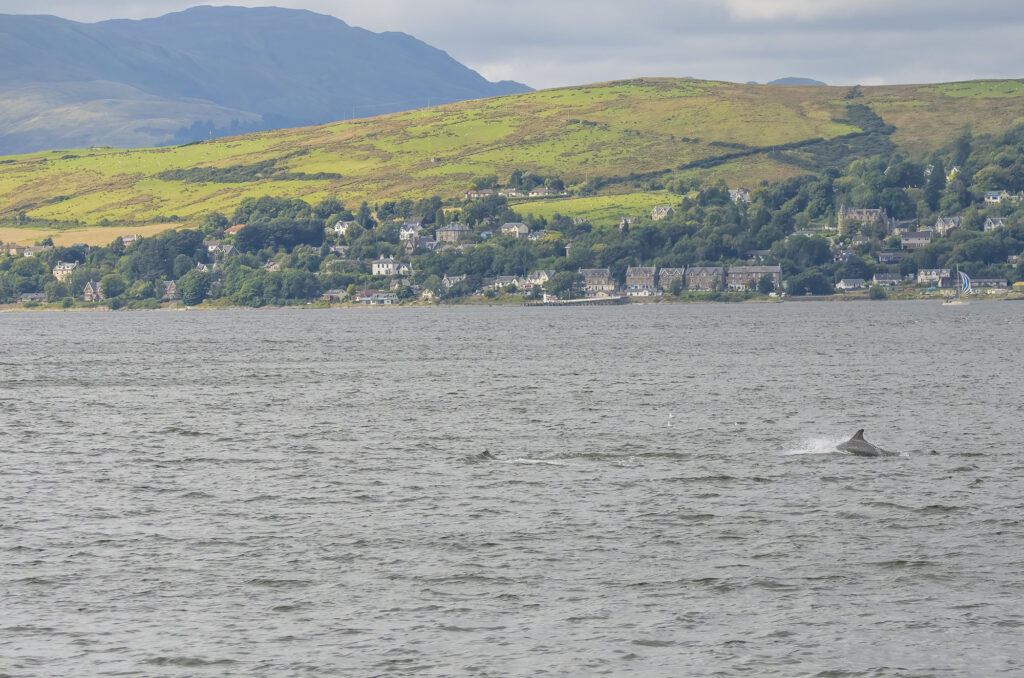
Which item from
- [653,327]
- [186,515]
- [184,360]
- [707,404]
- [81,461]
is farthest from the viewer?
[653,327]

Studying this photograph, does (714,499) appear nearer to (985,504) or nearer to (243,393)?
(985,504)

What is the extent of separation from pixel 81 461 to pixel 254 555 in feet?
77.6

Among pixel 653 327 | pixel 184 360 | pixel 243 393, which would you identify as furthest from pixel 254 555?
pixel 653 327

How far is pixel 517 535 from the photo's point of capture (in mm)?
41125

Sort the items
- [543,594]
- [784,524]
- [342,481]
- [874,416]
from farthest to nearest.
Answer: [874,416]
[342,481]
[784,524]
[543,594]

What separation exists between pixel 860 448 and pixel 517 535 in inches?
855

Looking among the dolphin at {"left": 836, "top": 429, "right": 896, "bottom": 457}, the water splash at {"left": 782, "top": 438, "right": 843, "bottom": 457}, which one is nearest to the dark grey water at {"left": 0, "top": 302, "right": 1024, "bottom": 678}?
the water splash at {"left": 782, "top": 438, "right": 843, "bottom": 457}

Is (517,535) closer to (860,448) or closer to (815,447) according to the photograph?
(860,448)

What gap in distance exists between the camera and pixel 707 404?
8125 cm

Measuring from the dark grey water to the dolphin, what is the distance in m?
1.18

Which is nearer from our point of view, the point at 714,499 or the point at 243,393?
the point at 714,499

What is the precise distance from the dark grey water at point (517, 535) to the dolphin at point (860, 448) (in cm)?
118

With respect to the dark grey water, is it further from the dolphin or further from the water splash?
the dolphin

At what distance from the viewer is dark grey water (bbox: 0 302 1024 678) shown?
29906 mm
